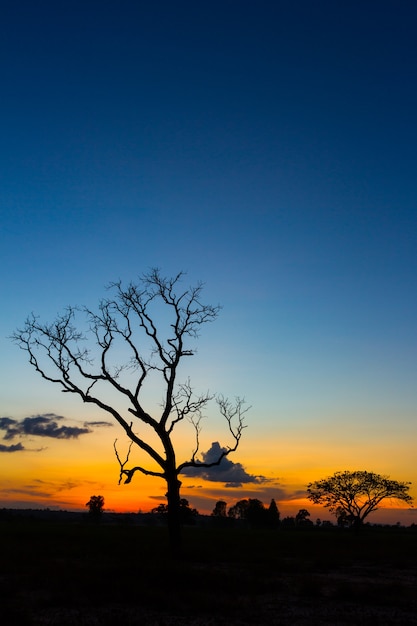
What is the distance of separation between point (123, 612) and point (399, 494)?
263ft

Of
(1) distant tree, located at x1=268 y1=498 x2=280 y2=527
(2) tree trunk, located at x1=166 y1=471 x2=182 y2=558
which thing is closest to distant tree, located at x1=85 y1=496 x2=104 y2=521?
(1) distant tree, located at x1=268 y1=498 x2=280 y2=527

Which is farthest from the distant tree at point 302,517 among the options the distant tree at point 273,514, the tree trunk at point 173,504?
the tree trunk at point 173,504

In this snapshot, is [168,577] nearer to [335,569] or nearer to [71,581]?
[71,581]

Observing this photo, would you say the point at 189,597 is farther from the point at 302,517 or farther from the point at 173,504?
the point at 302,517

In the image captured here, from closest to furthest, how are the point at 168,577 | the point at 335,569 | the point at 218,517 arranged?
the point at 168,577
the point at 335,569
the point at 218,517

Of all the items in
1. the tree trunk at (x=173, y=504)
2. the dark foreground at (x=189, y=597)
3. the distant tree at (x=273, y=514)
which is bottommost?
the dark foreground at (x=189, y=597)

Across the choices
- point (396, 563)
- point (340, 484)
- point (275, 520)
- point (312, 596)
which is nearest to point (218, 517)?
point (275, 520)

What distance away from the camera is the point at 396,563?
24.8 meters

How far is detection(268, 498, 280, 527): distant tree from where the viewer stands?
138m

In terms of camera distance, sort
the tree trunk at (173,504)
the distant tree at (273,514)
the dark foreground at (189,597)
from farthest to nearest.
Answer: the distant tree at (273,514), the tree trunk at (173,504), the dark foreground at (189,597)

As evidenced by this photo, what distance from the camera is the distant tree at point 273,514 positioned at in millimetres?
137750

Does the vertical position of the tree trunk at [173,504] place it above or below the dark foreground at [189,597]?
above

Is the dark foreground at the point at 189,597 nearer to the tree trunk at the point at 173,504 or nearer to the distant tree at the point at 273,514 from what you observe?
the tree trunk at the point at 173,504

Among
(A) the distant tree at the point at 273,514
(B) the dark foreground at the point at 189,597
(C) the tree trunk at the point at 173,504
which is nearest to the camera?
(B) the dark foreground at the point at 189,597
